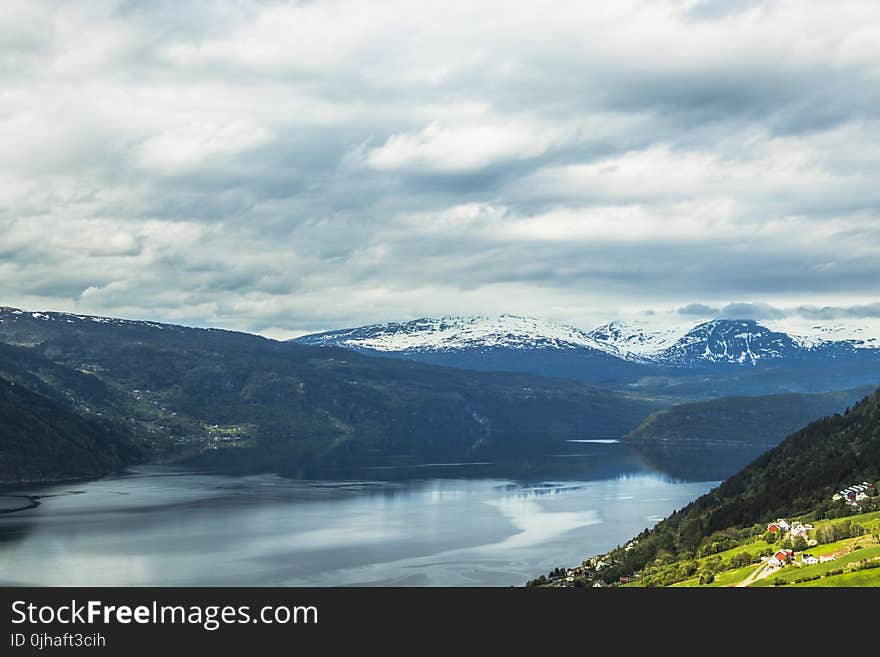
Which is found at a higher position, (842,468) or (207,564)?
(842,468)

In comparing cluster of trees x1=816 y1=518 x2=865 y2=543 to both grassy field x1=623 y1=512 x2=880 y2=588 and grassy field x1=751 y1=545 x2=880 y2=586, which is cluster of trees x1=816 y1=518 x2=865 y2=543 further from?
grassy field x1=751 y1=545 x2=880 y2=586

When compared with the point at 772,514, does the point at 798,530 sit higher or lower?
higher

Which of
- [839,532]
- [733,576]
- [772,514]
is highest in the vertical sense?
[839,532]

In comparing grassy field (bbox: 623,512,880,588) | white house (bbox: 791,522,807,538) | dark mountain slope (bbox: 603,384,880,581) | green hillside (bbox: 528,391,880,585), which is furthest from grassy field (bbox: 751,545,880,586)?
dark mountain slope (bbox: 603,384,880,581)

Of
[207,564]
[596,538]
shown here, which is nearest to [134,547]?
[207,564]

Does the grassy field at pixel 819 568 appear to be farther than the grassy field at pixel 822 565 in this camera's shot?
Yes

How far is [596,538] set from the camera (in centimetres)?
19062

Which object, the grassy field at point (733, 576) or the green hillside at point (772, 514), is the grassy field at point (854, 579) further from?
the grassy field at point (733, 576)

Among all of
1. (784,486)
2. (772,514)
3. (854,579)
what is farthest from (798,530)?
(784,486)

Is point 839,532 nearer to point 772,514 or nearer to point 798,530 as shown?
point 798,530

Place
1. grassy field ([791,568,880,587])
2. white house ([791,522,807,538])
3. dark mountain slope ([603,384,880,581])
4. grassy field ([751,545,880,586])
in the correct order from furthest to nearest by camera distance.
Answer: dark mountain slope ([603,384,880,581]), white house ([791,522,807,538]), grassy field ([751,545,880,586]), grassy field ([791,568,880,587])

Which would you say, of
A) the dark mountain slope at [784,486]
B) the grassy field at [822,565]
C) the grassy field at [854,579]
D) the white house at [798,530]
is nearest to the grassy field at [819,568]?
the grassy field at [822,565]
